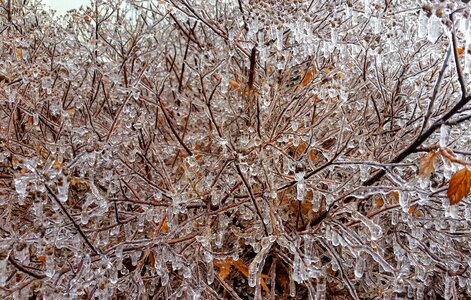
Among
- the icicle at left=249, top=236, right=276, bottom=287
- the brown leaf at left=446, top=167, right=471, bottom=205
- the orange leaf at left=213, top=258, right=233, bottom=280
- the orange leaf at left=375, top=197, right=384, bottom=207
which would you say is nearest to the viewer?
the brown leaf at left=446, top=167, right=471, bottom=205

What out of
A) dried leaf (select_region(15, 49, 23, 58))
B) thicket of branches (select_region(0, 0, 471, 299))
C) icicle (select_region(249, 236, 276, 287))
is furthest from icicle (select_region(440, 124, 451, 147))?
dried leaf (select_region(15, 49, 23, 58))

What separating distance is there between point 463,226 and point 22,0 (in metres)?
3.22

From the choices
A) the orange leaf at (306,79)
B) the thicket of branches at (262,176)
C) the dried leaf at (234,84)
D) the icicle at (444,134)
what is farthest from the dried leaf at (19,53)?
the icicle at (444,134)

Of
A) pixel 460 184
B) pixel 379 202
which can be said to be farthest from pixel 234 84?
pixel 460 184

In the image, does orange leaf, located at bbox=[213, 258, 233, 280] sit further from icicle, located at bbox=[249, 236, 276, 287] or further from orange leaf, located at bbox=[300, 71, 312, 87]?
orange leaf, located at bbox=[300, 71, 312, 87]

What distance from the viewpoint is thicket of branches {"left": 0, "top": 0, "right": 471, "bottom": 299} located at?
1.57m

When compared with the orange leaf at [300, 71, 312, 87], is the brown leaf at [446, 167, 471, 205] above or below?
below

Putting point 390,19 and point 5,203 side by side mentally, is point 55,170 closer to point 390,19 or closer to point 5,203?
point 5,203

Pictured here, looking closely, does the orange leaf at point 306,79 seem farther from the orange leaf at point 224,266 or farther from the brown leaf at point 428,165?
the brown leaf at point 428,165

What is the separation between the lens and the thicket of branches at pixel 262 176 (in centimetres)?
157

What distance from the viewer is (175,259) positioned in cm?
170

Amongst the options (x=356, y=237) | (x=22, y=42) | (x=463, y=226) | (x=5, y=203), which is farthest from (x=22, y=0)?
(x=463, y=226)

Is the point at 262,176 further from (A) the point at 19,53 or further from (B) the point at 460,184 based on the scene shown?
(A) the point at 19,53

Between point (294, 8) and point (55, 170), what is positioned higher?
point (294, 8)
